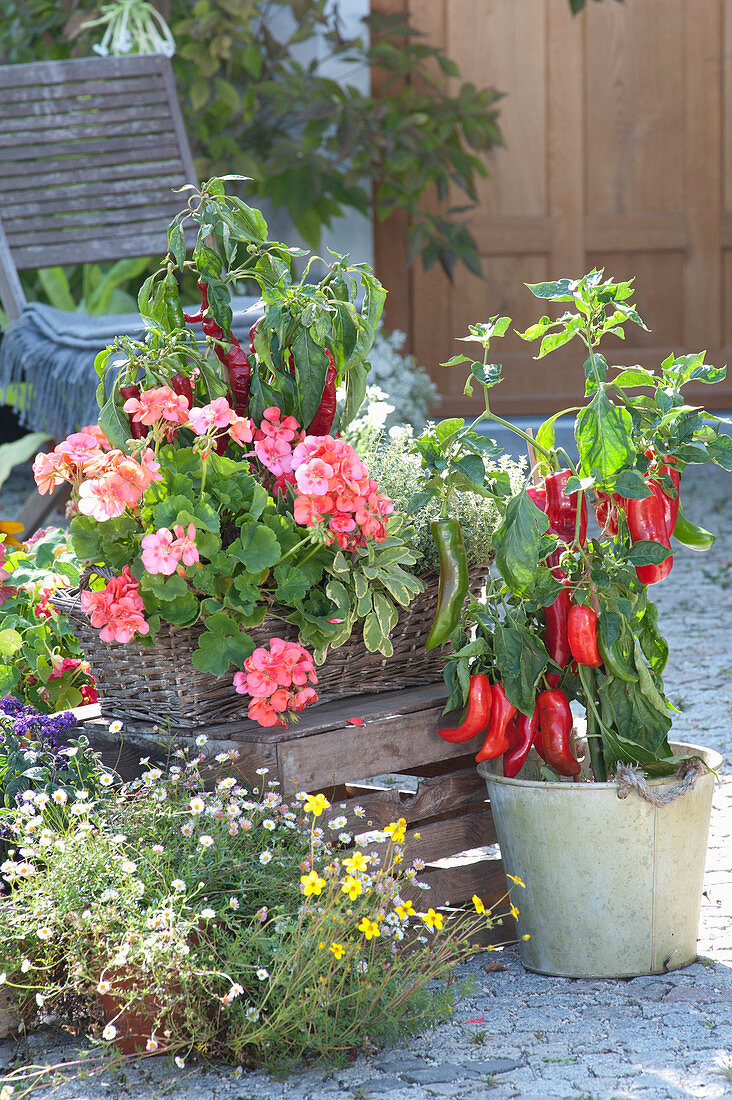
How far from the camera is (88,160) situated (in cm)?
400

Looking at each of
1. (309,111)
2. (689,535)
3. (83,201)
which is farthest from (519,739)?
(309,111)

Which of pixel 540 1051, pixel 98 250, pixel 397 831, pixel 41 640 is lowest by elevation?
pixel 540 1051

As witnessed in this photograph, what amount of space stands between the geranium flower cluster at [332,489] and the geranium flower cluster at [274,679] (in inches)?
6.3

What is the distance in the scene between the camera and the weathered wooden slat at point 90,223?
3.92 m

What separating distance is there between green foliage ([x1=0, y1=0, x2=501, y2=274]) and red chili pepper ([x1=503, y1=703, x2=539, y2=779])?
322 centimetres

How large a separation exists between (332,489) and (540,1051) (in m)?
0.75

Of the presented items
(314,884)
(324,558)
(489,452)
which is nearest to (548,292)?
(489,452)

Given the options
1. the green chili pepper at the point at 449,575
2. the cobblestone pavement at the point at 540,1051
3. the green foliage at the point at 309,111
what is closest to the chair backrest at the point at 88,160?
the green foliage at the point at 309,111

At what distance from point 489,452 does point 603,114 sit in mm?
4115

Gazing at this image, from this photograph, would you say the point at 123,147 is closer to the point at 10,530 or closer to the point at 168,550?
the point at 10,530

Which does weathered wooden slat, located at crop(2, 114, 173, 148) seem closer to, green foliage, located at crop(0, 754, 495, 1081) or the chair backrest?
the chair backrest

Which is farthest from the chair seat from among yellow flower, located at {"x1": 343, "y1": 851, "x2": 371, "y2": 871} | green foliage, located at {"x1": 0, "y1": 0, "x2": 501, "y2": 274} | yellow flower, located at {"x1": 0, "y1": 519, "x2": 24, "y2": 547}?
A: yellow flower, located at {"x1": 343, "y1": 851, "x2": 371, "y2": 871}

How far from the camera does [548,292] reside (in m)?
1.70

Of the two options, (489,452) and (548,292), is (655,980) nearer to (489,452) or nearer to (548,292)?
(489,452)
